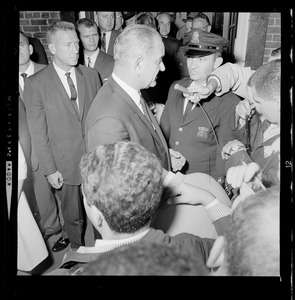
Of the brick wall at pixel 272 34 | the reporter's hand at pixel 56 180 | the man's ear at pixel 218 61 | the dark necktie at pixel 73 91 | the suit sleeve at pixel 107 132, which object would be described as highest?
the brick wall at pixel 272 34

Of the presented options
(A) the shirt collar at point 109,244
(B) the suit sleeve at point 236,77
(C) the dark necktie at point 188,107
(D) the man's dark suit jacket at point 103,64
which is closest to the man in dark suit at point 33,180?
(D) the man's dark suit jacket at point 103,64

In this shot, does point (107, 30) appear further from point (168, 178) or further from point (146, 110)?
point (168, 178)

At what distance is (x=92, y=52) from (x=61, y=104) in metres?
0.26

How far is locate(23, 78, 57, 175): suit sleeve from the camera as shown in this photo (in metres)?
→ 1.42

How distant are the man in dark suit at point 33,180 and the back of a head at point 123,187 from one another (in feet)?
1.24

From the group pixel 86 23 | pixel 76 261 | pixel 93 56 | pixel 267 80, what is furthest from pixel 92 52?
pixel 76 261

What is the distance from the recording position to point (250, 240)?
99cm

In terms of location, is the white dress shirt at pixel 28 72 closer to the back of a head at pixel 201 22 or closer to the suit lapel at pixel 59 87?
the suit lapel at pixel 59 87

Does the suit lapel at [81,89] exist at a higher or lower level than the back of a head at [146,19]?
lower

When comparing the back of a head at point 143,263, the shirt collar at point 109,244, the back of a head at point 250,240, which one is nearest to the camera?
the back of a head at point 143,263

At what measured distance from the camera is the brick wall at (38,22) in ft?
4.60

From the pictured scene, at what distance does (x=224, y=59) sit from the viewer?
1472 mm
